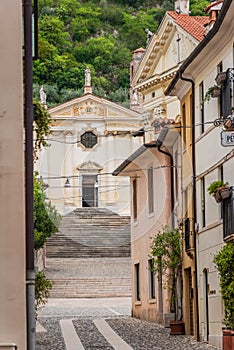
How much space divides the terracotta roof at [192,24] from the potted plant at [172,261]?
1768 cm

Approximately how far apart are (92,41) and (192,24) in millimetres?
81310

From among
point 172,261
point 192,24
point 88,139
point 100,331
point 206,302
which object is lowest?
point 100,331

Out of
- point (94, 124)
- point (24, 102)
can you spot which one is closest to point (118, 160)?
point (94, 124)

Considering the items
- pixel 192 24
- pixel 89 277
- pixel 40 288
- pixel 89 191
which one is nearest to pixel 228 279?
pixel 40 288

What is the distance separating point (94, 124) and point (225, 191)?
208 ft

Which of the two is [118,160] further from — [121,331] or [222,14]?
[222,14]

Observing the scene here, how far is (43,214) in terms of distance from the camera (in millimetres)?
57656

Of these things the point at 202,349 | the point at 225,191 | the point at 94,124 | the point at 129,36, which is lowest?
the point at 202,349

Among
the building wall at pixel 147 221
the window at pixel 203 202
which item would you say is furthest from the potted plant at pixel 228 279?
the building wall at pixel 147 221

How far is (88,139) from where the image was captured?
90.0 metres

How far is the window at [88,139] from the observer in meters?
89.2

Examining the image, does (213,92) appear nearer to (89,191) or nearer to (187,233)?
(187,233)

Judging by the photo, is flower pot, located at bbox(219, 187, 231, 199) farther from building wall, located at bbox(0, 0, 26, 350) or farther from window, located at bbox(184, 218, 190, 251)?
building wall, located at bbox(0, 0, 26, 350)

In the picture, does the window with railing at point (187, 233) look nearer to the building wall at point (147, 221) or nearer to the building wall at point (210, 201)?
the building wall at point (210, 201)
